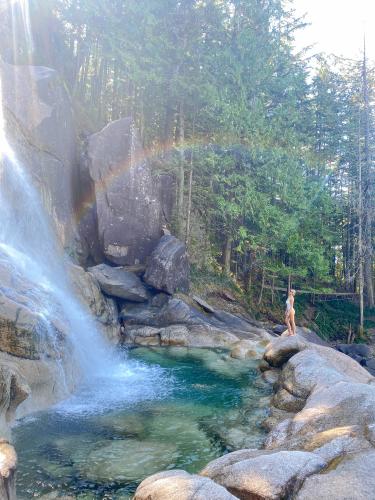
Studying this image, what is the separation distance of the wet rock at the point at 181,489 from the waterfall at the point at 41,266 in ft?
18.8

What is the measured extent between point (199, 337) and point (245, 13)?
60.3 ft

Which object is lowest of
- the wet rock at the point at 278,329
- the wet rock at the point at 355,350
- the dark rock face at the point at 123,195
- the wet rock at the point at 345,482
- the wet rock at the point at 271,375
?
the wet rock at the point at 355,350

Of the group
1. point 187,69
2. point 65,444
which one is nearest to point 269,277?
point 187,69

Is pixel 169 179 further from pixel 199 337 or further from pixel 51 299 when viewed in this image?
pixel 51 299

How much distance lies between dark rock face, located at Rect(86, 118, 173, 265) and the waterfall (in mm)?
2992

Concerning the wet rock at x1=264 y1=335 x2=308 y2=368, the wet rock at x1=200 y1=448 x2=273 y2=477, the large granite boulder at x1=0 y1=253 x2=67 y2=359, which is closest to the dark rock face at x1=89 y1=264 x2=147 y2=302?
the large granite boulder at x1=0 y1=253 x2=67 y2=359

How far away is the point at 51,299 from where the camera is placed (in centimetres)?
1230

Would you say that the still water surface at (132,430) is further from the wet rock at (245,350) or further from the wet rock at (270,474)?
the wet rock at (245,350)

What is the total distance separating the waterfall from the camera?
11.4 meters

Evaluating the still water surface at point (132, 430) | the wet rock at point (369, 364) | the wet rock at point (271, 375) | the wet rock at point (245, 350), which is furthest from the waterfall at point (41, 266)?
the wet rock at point (369, 364)

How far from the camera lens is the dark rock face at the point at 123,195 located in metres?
19.4

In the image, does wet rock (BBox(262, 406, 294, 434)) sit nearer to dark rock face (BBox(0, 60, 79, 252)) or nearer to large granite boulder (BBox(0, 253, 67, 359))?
large granite boulder (BBox(0, 253, 67, 359))

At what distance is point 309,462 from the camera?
4.88 m

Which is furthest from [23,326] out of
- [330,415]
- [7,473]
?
[330,415]
